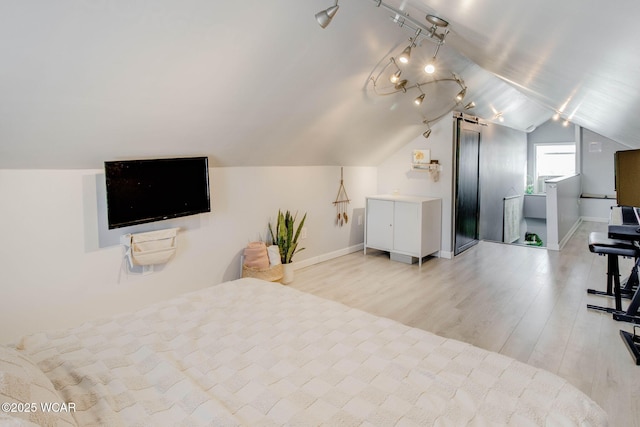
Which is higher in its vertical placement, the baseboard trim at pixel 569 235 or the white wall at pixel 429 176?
the white wall at pixel 429 176

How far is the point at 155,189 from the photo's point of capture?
10.1 feet

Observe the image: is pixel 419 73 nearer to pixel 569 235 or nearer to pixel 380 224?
pixel 380 224

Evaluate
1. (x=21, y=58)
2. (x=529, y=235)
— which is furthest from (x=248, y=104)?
(x=529, y=235)

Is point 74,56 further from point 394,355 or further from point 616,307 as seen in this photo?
point 616,307

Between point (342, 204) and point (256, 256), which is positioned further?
point (342, 204)

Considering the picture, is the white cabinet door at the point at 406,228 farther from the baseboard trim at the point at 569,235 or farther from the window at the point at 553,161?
the window at the point at 553,161

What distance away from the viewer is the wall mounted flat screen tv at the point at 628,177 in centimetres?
289

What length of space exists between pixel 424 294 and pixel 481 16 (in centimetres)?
280

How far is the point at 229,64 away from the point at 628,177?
3.23 metres

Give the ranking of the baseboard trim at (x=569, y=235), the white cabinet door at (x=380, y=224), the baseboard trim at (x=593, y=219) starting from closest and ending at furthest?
1. the white cabinet door at (x=380, y=224)
2. the baseboard trim at (x=569, y=235)
3. the baseboard trim at (x=593, y=219)

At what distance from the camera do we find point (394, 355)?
1.53 meters

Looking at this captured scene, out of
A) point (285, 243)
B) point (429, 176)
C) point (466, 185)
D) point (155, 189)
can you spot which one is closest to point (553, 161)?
point (466, 185)

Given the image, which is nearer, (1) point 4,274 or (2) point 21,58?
(2) point 21,58

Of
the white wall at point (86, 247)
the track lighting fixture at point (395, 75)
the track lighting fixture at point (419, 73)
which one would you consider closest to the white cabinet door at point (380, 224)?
the track lighting fixture at point (419, 73)
